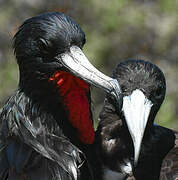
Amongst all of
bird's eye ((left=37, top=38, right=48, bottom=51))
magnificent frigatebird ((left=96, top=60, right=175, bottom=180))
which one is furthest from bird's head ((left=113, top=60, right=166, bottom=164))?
bird's eye ((left=37, top=38, right=48, bottom=51))

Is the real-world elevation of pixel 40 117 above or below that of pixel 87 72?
below

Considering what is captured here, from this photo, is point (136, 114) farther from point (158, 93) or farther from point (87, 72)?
point (87, 72)

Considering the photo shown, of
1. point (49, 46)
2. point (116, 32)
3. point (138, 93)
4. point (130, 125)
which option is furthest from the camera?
point (116, 32)

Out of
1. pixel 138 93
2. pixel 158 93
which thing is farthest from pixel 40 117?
pixel 158 93

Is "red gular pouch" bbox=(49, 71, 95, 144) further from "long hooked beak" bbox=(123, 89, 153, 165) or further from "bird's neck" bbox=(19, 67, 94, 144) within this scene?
"long hooked beak" bbox=(123, 89, 153, 165)

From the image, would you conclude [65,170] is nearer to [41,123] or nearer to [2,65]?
[41,123]

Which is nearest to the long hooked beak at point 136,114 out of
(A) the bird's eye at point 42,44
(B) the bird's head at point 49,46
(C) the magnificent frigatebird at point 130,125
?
(C) the magnificent frigatebird at point 130,125

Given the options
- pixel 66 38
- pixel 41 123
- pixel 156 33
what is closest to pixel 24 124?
pixel 41 123

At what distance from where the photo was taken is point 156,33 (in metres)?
5.88

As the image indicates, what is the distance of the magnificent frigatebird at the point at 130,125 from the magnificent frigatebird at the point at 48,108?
0.24m

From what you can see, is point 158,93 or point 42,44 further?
point 158,93

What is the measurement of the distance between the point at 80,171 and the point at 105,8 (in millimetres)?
3017

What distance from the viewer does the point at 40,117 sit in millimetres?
2826

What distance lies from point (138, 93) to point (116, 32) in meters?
2.93
